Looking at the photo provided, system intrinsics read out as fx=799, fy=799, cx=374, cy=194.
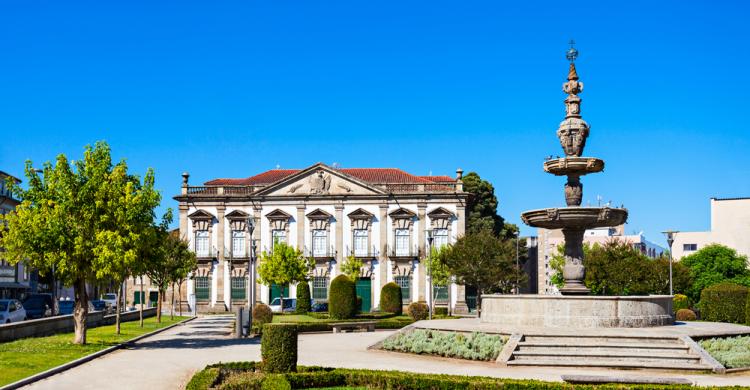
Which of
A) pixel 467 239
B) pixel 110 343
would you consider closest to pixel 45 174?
pixel 110 343

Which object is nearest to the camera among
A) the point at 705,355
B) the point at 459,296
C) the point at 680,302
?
the point at 705,355

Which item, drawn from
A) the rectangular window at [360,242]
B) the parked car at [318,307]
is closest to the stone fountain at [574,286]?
the parked car at [318,307]

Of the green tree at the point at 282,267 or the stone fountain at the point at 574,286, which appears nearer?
the stone fountain at the point at 574,286

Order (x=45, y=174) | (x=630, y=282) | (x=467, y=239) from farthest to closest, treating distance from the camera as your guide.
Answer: (x=467, y=239), (x=630, y=282), (x=45, y=174)

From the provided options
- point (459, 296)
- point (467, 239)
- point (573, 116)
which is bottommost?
point (459, 296)

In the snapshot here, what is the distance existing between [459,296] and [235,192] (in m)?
18.5

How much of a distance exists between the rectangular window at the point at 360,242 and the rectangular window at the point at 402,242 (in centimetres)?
237

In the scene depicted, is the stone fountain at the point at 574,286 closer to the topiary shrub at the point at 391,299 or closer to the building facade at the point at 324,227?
the topiary shrub at the point at 391,299

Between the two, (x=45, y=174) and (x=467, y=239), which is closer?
(x=45, y=174)

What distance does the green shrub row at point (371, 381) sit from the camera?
13.7 metres

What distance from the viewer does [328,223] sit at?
59.6m

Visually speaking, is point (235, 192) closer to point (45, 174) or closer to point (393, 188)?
point (393, 188)

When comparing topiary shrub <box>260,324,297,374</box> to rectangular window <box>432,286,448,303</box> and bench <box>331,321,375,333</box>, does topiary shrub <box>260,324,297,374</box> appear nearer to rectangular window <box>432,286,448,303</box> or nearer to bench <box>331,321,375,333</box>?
bench <box>331,321,375,333</box>

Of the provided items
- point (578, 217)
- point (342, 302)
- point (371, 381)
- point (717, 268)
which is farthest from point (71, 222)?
point (717, 268)
